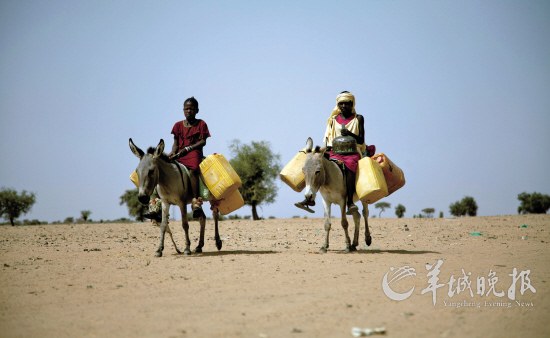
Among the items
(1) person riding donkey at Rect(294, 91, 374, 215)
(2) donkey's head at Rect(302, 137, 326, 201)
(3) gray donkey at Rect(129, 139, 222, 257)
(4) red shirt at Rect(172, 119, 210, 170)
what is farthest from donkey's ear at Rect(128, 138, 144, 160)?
(1) person riding donkey at Rect(294, 91, 374, 215)

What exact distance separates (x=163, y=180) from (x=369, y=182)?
4472 millimetres

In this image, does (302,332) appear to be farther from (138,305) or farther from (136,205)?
(136,205)

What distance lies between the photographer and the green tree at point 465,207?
5407 cm

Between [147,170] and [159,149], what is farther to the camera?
[159,149]

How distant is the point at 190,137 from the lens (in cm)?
1228

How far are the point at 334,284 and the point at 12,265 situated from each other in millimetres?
7033

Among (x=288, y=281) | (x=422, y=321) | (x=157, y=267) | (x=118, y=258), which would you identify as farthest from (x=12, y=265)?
(x=422, y=321)

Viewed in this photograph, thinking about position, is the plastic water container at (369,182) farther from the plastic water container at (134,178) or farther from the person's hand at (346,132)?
the plastic water container at (134,178)

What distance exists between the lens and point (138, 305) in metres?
6.72

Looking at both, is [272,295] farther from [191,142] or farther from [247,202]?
[247,202]

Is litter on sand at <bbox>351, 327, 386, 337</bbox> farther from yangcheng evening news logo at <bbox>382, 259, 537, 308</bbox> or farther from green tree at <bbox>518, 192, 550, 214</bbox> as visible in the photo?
green tree at <bbox>518, 192, 550, 214</bbox>

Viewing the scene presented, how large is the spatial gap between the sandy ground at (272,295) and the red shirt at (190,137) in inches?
85.5

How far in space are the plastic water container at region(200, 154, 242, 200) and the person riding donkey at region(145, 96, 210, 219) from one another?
23 centimetres

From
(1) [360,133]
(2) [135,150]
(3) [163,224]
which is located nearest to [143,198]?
A: (3) [163,224]
